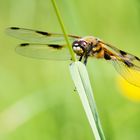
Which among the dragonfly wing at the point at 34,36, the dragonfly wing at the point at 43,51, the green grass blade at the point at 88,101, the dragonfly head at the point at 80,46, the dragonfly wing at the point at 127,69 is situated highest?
the dragonfly wing at the point at 34,36

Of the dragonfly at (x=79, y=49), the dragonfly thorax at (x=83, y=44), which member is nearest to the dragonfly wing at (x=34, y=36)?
the dragonfly at (x=79, y=49)

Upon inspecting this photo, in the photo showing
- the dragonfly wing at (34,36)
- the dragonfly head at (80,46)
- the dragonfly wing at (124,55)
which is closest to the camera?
the dragonfly head at (80,46)

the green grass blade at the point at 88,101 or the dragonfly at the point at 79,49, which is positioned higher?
the dragonfly at the point at 79,49

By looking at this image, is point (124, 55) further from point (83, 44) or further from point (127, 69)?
point (83, 44)

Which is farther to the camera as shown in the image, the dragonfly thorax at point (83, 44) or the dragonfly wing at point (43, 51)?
the dragonfly wing at point (43, 51)

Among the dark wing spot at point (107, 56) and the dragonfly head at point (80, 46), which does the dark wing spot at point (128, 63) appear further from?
the dragonfly head at point (80, 46)

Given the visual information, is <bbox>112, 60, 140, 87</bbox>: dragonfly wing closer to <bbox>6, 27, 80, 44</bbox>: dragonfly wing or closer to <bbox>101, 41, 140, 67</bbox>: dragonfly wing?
<bbox>101, 41, 140, 67</bbox>: dragonfly wing

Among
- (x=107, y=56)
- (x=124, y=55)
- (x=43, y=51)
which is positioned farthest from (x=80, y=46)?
(x=43, y=51)

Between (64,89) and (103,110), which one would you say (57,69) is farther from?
(103,110)

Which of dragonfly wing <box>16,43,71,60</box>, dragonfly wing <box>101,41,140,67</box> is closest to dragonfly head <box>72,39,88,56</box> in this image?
dragonfly wing <box>101,41,140,67</box>
